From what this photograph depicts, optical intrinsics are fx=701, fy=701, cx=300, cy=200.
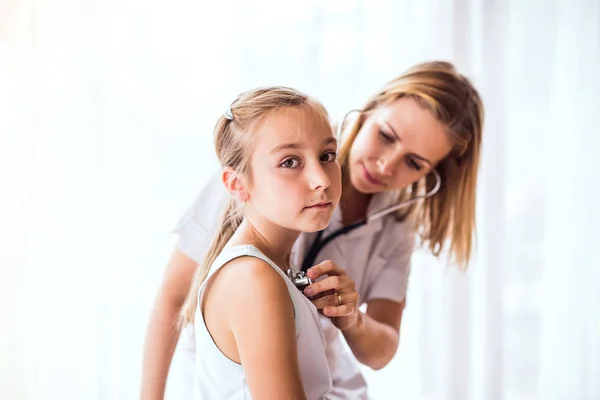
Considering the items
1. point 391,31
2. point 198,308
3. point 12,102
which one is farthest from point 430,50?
point 198,308

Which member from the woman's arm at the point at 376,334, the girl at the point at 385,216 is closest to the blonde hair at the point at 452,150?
the girl at the point at 385,216

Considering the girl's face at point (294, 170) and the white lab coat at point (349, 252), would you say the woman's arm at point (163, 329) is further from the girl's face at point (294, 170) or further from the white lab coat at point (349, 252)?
the girl's face at point (294, 170)

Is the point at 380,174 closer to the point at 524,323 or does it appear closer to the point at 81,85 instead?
the point at 81,85

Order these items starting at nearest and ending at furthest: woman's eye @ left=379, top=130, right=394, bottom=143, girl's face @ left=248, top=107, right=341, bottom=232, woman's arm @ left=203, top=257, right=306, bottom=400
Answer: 1. woman's arm @ left=203, top=257, right=306, bottom=400
2. girl's face @ left=248, top=107, right=341, bottom=232
3. woman's eye @ left=379, top=130, right=394, bottom=143

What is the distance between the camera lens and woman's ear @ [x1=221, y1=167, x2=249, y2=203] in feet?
3.22

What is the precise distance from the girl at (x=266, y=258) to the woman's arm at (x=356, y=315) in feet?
0.12

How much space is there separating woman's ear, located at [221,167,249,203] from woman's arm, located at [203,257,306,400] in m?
0.13

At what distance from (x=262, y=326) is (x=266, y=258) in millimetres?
101

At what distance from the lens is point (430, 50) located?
1987 millimetres

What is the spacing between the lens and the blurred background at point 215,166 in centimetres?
132

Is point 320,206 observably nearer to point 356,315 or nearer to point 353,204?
point 356,315

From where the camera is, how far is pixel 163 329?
1257mm

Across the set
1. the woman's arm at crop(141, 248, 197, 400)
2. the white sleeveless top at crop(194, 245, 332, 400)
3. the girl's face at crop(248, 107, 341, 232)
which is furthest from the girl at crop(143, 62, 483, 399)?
the girl's face at crop(248, 107, 341, 232)

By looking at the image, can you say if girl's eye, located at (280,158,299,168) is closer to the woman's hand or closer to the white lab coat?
the woman's hand
